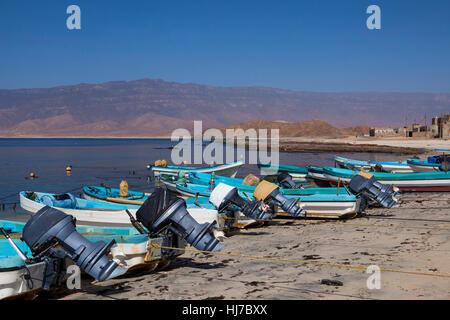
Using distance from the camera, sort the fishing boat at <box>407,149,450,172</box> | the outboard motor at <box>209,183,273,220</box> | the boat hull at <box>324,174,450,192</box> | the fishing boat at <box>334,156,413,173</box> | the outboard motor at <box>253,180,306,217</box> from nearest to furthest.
Result: the outboard motor at <box>209,183,273,220</box> < the outboard motor at <box>253,180,306,217</box> < the boat hull at <box>324,174,450,192</box> < the fishing boat at <box>407,149,450,172</box> < the fishing boat at <box>334,156,413,173</box>

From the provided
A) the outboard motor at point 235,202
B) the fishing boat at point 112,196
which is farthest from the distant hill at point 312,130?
the outboard motor at point 235,202

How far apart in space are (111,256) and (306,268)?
3.92 meters

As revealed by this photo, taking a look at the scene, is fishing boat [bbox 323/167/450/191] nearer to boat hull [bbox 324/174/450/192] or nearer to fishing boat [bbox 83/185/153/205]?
boat hull [bbox 324/174/450/192]

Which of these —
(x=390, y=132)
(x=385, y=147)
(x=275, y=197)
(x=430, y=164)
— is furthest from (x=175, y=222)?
(x=390, y=132)

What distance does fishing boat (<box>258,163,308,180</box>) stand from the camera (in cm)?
2894

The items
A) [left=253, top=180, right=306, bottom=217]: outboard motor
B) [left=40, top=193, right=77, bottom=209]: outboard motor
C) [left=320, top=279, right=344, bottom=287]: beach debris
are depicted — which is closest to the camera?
[left=320, top=279, right=344, bottom=287]: beach debris

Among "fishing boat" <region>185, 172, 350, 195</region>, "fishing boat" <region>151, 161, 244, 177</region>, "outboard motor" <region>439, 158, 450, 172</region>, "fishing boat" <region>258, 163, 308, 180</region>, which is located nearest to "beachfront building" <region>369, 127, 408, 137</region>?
"fishing boat" <region>258, 163, 308, 180</region>

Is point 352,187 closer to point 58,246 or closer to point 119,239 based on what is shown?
point 119,239

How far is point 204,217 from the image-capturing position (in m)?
12.1

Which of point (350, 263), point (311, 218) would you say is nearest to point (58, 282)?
point (350, 263)

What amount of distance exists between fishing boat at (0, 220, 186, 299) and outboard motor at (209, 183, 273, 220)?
3248 millimetres

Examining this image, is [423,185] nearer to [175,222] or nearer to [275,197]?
[275,197]

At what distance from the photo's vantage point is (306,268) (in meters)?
9.25

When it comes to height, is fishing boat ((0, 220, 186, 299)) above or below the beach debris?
above
